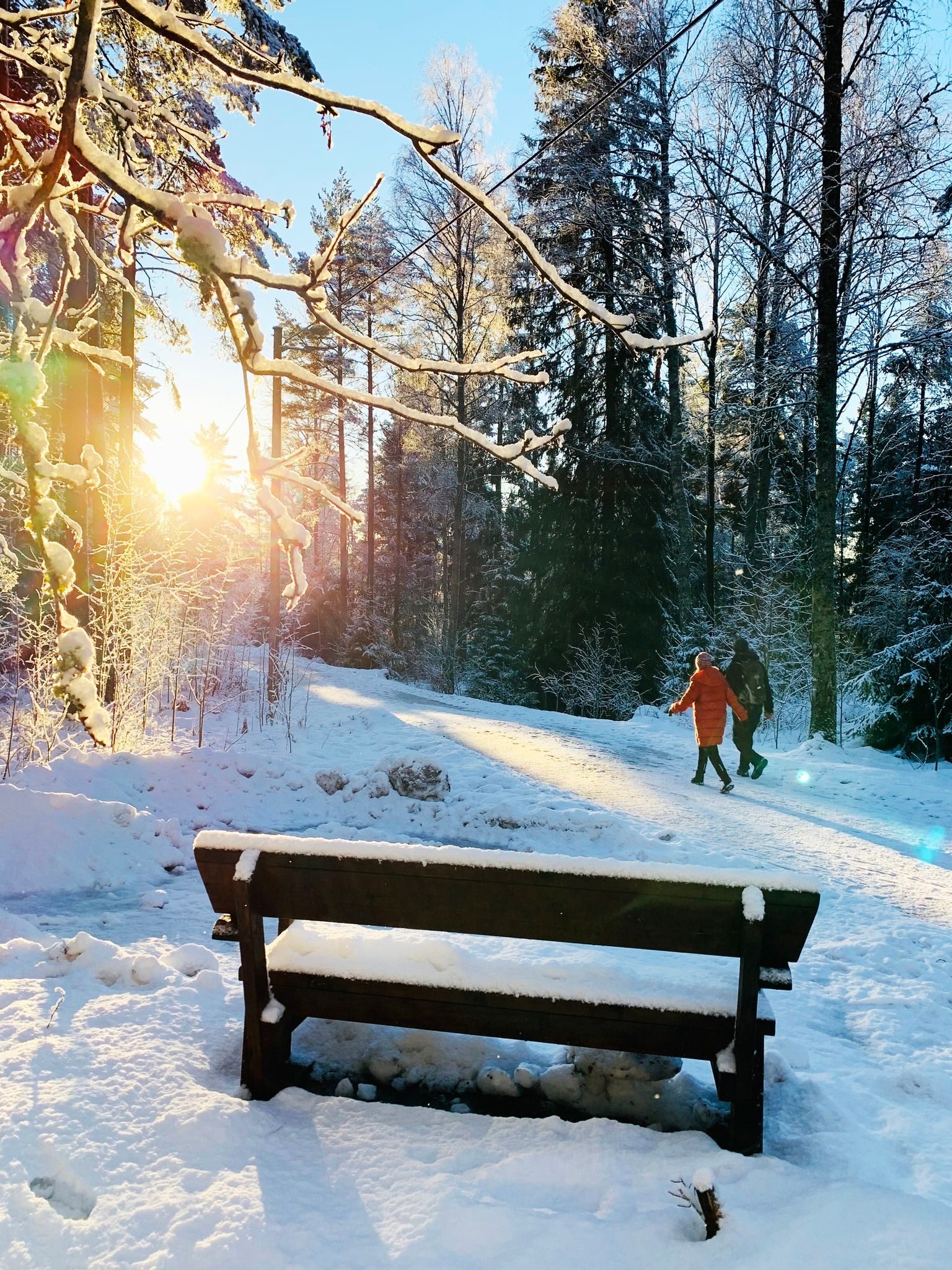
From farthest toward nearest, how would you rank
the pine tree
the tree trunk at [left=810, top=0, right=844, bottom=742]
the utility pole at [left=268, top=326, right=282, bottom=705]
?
1. the pine tree
2. the utility pole at [left=268, top=326, right=282, bottom=705]
3. the tree trunk at [left=810, top=0, right=844, bottom=742]

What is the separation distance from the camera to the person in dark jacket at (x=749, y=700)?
33.6ft

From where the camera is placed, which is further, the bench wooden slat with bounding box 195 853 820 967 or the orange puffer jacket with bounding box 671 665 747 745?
the orange puffer jacket with bounding box 671 665 747 745

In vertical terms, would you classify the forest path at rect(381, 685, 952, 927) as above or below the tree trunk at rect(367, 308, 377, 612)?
below

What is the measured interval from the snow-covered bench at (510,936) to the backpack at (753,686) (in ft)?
26.8

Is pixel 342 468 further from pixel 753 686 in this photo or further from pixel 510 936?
pixel 510 936

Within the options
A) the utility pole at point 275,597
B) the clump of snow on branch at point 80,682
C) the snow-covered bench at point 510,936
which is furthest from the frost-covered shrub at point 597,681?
the clump of snow on branch at point 80,682

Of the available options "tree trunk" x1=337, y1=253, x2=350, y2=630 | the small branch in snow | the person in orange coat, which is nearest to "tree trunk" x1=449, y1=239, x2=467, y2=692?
"tree trunk" x1=337, y1=253, x2=350, y2=630

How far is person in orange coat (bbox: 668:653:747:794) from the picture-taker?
9.36m

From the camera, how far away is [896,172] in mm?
11289

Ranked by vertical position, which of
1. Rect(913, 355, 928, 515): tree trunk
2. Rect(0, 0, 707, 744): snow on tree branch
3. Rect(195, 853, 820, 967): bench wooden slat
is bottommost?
Rect(195, 853, 820, 967): bench wooden slat

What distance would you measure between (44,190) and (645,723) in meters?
14.3

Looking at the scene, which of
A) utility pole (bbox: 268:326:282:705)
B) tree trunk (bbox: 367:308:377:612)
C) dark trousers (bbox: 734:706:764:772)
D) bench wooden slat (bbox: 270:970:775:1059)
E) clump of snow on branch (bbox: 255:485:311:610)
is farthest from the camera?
tree trunk (bbox: 367:308:377:612)

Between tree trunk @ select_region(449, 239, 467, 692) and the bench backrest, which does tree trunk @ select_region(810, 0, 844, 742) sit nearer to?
tree trunk @ select_region(449, 239, 467, 692)

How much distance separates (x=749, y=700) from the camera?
10.7m
